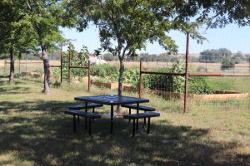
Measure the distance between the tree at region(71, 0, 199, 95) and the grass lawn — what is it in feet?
6.85

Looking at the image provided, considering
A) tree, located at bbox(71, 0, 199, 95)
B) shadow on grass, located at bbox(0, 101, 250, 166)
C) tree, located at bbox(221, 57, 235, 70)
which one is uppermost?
tree, located at bbox(71, 0, 199, 95)

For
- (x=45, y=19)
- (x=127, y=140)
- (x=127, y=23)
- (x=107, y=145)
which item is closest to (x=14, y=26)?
(x=45, y=19)

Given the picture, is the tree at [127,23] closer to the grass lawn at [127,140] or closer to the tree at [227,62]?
the grass lawn at [127,140]

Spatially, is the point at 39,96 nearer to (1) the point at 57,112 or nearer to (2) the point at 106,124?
(1) the point at 57,112

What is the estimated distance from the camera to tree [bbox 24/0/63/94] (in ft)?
68.1

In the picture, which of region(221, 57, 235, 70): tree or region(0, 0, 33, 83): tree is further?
region(0, 0, 33, 83): tree

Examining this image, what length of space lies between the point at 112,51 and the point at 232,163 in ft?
23.1

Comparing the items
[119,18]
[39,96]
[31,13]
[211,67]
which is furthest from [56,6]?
[119,18]

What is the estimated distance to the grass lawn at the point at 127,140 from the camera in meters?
8.04

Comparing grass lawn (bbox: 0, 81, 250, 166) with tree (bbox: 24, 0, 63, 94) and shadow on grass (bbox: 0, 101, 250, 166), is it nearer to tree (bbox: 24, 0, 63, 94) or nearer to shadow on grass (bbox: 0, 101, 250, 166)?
shadow on grass (bbox: 0, 101, 250, 166)

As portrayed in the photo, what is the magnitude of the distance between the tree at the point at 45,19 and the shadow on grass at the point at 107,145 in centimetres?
875

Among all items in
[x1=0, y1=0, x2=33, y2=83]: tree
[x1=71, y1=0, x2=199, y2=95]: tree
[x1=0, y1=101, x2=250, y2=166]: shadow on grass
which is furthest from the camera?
[x1=0, y1=0, x2=33, y2=83]: tree

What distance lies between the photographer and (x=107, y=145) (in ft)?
30.1

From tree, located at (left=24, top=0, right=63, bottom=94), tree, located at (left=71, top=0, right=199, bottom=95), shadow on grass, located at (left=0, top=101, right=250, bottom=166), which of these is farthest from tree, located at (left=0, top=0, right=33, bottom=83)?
shadow on grass, located at (left=0, top=101, right=250, bottom=166)
